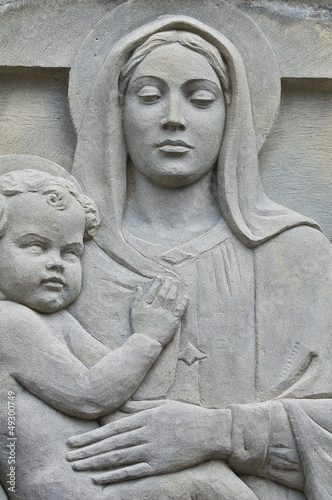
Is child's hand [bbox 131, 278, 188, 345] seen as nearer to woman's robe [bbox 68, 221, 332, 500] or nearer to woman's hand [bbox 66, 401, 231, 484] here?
woman's robe [bbox 68, 221, 332, 500]

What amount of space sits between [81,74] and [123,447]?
1.97 metres

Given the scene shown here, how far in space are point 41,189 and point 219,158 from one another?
0.95 metres

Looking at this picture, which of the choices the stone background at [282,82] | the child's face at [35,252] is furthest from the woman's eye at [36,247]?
the stone background at [282,82]

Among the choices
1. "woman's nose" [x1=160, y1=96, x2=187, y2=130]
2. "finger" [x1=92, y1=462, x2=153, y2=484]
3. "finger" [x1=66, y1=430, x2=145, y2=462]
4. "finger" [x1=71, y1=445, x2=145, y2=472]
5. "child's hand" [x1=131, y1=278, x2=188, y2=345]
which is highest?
"woman's nose" [x1=160, y1=96, x2=187, y2=130]

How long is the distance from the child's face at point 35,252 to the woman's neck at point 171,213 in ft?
1.45

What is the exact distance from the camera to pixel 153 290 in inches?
233

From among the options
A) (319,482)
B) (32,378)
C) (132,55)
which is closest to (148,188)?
(132,55)

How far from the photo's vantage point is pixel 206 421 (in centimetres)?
575

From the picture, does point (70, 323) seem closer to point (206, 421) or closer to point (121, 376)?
point (121, 376)

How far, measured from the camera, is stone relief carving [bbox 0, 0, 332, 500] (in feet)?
18.7

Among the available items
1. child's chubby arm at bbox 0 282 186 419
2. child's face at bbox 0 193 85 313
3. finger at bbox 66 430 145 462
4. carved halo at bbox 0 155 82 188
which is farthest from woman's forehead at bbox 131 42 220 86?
finger at bbox 66 430 145 462

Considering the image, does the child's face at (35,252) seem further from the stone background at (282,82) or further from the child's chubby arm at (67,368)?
the stone background at (282,82)

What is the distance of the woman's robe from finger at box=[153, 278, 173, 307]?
11cm

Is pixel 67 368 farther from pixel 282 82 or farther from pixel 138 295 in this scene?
pixel 282 82
